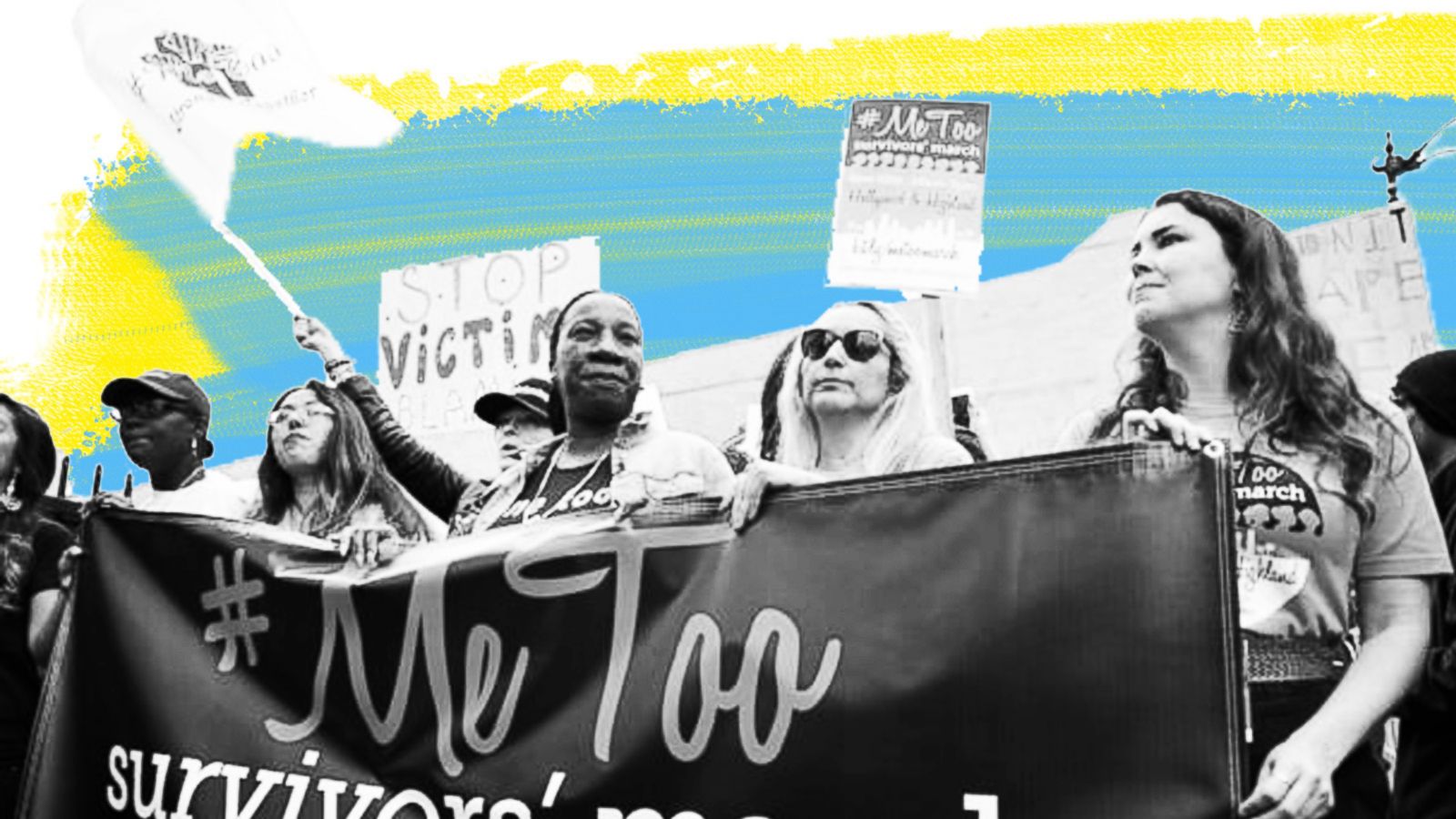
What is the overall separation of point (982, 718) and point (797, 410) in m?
1.06

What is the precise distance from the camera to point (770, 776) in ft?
7.21

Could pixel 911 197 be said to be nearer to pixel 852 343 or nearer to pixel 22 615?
pixel 852 343

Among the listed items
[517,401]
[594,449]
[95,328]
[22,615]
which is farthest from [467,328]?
[594,449]

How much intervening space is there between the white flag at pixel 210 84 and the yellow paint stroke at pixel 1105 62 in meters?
0.67

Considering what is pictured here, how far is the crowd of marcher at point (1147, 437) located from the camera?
1995 mm

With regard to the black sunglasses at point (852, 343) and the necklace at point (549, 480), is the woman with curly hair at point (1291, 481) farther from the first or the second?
the necklace at point (549, 480)

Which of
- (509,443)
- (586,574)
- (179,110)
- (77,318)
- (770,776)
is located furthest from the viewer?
(77,318)

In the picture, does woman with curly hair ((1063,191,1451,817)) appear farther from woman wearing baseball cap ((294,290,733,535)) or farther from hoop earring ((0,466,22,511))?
hoop earring ((0,466,22,511))

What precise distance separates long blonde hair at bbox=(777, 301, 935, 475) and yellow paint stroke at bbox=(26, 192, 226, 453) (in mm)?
2943

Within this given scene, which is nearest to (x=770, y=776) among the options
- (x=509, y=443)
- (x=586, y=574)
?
(x=586, y=574)

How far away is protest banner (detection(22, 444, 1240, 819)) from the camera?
190cm

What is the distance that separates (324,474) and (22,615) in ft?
2.36

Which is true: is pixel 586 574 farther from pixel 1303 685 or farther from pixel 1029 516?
pixel 1303 685

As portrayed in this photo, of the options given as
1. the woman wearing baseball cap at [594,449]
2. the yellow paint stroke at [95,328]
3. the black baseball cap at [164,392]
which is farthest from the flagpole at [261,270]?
the yellow paint stroke at [95,328]
